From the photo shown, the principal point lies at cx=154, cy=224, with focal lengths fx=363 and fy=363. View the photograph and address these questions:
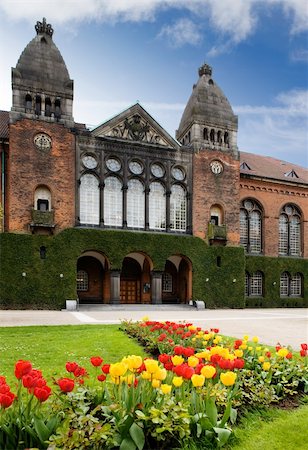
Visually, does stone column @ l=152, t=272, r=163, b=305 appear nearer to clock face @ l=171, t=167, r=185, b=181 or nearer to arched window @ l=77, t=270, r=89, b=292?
arched window @ l=77, t=270, r=89, b=292

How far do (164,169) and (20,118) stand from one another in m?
12.1

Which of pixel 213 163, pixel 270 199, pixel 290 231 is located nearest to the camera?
pixel 213 163

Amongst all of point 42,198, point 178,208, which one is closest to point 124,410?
point 42,198

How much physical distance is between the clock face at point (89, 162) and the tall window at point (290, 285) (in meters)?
21.7

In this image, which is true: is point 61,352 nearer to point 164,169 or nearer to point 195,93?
point 164,169

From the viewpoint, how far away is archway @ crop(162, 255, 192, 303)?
3222 centimetres

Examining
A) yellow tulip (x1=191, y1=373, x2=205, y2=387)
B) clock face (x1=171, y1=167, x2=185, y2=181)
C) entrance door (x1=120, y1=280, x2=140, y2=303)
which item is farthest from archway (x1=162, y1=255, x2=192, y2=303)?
yellow tulip (x1=191, y1=373, x2=205, y2=387)

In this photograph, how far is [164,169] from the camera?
31297mm

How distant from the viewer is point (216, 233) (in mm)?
31578

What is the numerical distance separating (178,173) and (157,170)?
194cm

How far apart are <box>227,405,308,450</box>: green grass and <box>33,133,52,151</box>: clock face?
25.9 metres

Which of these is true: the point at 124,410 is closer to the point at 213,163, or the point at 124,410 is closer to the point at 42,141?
the point at 42,141

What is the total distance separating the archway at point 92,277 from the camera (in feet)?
99.1

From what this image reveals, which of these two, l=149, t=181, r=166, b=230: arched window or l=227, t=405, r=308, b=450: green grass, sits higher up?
l=149, t=181, r=166, b=230: arched window
